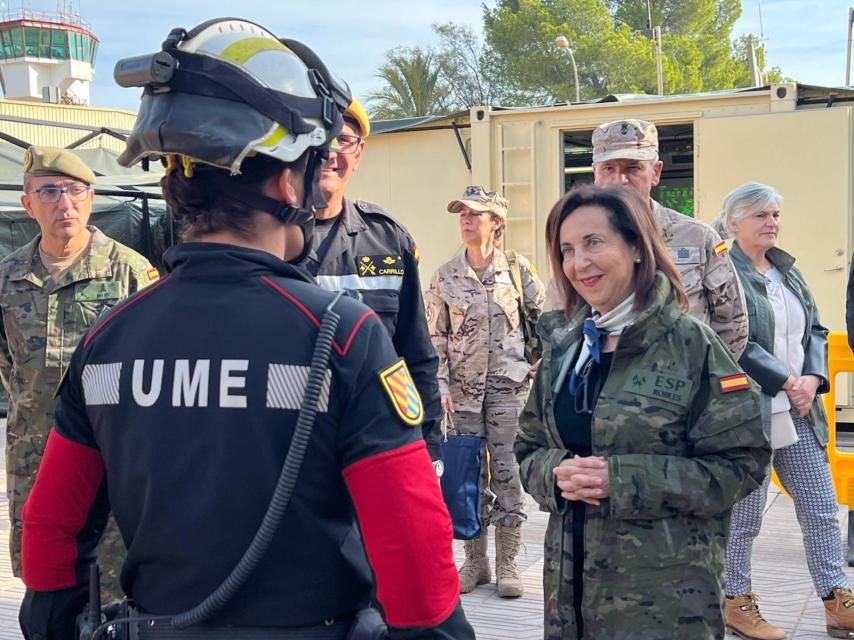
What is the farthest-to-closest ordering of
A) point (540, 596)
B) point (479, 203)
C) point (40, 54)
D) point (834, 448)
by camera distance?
1. point (40, 54)
2. point (834, 448)
3. point (479, 203)
4. point (540, 596)

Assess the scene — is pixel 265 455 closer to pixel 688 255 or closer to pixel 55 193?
pixel 688 255

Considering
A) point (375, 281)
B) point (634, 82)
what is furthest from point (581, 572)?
point (634, 82)

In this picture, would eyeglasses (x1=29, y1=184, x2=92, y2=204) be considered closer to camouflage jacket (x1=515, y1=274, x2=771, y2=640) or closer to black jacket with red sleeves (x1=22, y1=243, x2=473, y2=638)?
camouflage jacket (x1=515, y1=274, x2=771, y2=640)

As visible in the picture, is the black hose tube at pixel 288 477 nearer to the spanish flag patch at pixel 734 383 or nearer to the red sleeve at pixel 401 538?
the red sleeve at pixel 401 538

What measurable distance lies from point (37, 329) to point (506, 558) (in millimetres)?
2422

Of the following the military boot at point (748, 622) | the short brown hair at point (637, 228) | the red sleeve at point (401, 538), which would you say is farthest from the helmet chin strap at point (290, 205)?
the military boot at point (748, 622)

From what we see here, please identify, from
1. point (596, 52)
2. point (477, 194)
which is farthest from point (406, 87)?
point (477, 194)

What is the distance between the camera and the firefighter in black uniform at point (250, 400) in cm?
151

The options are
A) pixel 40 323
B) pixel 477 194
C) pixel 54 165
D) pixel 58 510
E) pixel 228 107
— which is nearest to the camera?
pixel 228 107

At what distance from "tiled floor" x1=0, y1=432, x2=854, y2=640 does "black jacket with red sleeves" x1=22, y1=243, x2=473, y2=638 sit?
2.97 metres

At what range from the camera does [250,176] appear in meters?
1.62

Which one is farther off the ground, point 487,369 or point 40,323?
point 40,323

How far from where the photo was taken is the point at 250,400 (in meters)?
1.51

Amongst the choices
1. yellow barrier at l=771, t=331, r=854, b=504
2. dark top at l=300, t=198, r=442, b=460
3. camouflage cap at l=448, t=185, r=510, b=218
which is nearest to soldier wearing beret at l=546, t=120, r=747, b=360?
dark top at l=300, t=198, r=442, b=460
